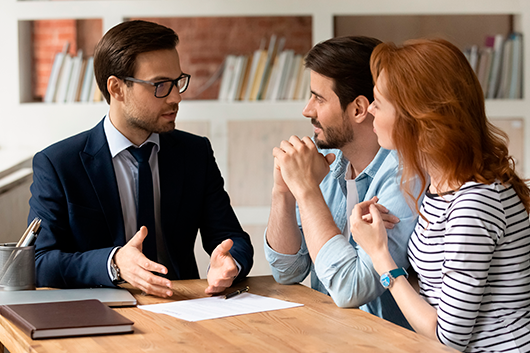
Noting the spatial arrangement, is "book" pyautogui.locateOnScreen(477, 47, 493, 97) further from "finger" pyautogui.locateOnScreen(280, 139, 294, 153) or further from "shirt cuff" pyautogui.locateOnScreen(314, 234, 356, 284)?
"shirt cuff" pyautogui.locateOnScreen(314, 234, 356, 284)

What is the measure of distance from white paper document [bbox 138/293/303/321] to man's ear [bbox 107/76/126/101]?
0.84 m

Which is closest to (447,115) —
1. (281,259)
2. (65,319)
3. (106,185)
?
(281,259)

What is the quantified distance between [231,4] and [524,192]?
95.9 inches

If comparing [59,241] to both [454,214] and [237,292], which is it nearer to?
[237,292]

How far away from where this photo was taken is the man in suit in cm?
166

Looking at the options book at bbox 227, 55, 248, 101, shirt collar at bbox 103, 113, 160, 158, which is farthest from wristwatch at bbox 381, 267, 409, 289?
book at bbox 227, 55, 248, 101

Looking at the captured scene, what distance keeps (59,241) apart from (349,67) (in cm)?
100

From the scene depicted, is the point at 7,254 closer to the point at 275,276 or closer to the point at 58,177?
the point at 58,177

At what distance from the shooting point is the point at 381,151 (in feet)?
5.47

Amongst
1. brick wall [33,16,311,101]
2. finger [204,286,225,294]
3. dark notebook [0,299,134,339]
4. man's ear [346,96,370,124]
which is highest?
brick wall [33,16,311,101]

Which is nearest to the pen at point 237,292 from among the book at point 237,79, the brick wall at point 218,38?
the book at point 237,79

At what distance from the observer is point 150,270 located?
4.60 ft

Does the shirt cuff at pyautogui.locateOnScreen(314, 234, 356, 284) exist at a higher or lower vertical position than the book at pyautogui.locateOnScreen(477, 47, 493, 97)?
lower

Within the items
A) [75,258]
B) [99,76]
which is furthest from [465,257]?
[99,76]
